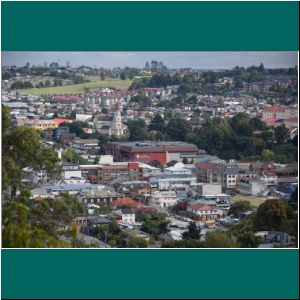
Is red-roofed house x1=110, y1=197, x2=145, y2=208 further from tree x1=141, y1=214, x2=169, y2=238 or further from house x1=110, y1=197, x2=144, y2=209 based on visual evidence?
tree x1=141, y1=214, x2=169, y2=238

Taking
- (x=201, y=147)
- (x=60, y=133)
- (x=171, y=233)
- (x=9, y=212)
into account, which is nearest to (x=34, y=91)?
(x=60, y=133)

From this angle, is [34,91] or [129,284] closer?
[129,284]

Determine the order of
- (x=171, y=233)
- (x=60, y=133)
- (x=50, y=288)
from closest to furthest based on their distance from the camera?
(x=50, y=288) → (x=171, y=233) → (x=60, y=133)

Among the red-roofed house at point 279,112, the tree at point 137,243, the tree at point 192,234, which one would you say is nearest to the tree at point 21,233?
the tree at point 137,243

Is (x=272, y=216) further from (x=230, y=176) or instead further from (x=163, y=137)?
(x=163, y=137)

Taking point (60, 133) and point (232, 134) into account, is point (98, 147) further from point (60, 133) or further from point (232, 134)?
point (232, 134)

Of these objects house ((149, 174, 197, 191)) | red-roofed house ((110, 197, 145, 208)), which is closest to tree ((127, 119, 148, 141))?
house ((149, 174, 197, 191))

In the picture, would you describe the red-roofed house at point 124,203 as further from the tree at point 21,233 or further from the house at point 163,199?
the tree at point 21,233
